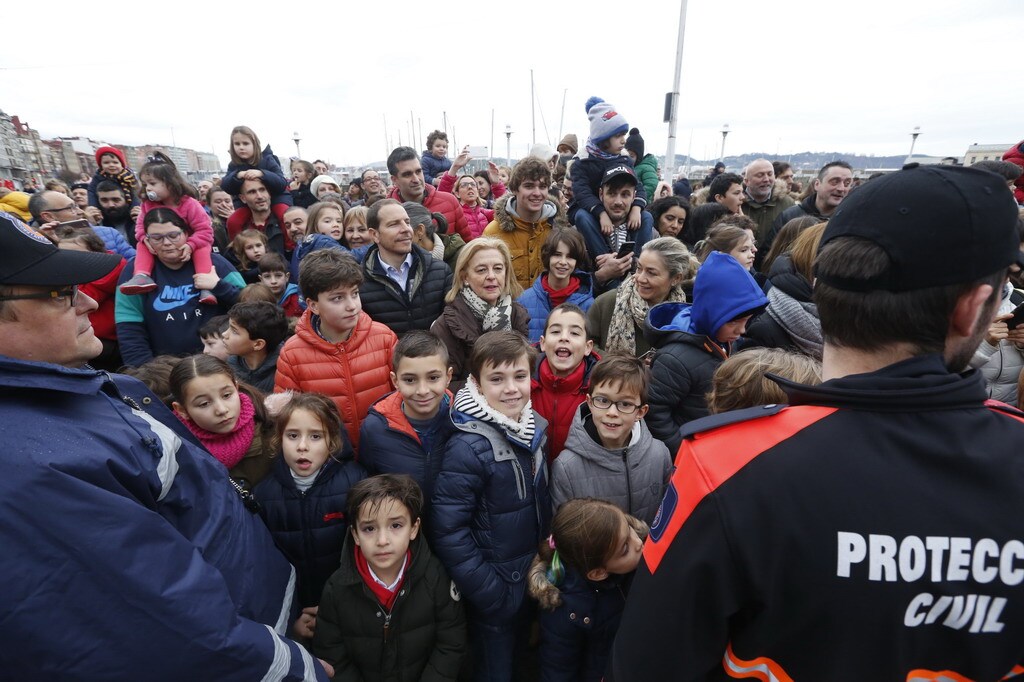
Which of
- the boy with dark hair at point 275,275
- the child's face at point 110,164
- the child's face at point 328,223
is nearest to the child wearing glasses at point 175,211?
the boy with dark hair at point 275,275

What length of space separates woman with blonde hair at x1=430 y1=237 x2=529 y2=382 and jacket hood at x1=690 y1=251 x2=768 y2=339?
122 cm

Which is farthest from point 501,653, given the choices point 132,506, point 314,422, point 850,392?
point 850,392

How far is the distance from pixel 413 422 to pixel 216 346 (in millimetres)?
1763

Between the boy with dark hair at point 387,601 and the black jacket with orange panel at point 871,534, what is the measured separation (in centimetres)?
155

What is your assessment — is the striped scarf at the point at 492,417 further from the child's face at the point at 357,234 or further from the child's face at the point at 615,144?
the child's face at the point at 615,144

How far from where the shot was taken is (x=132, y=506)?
1.24 metres

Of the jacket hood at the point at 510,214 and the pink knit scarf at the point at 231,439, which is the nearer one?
the pink knit scarf at the point at 231,439

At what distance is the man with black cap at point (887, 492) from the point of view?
0.85 metres

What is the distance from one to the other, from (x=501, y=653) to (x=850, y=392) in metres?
2.35

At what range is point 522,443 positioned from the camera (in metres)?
2.46

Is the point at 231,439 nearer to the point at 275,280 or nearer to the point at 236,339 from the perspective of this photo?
the point at 236,339

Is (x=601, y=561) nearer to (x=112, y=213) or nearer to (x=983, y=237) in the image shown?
(x=983, y=237)

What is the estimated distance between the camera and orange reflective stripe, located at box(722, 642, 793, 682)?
3.20 ft

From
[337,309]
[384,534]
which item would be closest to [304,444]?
[384,534]
